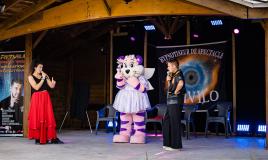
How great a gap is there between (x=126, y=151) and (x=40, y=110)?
1.85 metres

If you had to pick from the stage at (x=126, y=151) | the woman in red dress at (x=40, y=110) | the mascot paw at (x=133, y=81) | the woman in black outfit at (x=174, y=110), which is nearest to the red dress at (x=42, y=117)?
the woman in red dress at (x=40, y=110)

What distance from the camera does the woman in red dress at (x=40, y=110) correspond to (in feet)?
25.9

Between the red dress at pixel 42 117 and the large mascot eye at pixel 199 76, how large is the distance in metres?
3.82

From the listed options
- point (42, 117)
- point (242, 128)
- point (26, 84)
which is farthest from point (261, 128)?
point (26, 84)

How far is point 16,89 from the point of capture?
965 cm

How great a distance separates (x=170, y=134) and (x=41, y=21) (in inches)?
136

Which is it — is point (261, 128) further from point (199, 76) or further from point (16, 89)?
point (16, 89)

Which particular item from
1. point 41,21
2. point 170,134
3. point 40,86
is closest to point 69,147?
point 40,86

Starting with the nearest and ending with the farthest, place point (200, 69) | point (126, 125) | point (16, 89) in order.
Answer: point (126, 125)
point (16, 89)
point (200, 69)

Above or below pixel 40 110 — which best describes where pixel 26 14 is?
above

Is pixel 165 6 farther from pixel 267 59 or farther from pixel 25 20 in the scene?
pixel 25 20

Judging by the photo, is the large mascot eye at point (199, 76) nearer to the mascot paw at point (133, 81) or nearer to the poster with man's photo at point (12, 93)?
the mascot paw at point (133, 81)

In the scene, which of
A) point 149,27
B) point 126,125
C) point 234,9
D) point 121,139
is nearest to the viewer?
point 234,9

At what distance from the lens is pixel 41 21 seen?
866 cm
